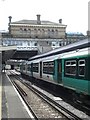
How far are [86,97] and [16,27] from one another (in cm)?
9820

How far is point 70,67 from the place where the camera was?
16547 mm

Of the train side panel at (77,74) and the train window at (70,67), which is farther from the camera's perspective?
the train window at (70,67)

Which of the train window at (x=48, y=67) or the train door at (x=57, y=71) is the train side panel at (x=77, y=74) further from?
the train window at (x=48, y=67)

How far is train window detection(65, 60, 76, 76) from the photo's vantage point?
15.6 m

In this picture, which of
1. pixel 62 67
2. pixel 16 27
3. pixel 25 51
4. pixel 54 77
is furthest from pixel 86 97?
pixel 16 27

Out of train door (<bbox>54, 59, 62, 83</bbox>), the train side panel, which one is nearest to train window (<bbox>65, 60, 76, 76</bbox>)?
the train side panel

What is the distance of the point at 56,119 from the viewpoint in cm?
1298

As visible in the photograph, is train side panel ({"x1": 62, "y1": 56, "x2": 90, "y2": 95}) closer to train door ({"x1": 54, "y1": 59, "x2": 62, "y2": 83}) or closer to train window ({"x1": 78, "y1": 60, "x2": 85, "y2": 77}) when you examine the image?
train window ({"x1": 78, "y1": 60, "x2": 85, "y2": 77})

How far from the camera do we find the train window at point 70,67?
51.3ft

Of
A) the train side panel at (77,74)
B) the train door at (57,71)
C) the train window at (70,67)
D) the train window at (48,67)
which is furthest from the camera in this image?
the train window at (48,67)

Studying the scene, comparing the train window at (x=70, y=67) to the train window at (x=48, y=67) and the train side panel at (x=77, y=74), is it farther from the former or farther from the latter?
the train window at (x=48, y=67)

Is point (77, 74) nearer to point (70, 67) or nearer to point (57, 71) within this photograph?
point (70, 67)

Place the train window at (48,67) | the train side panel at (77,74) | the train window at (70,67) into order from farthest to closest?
the train window at (48,67) < the train window at (70,67) < the train side panel at (77,74)

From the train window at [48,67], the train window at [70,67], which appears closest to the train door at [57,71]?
the train window at [48,67]
